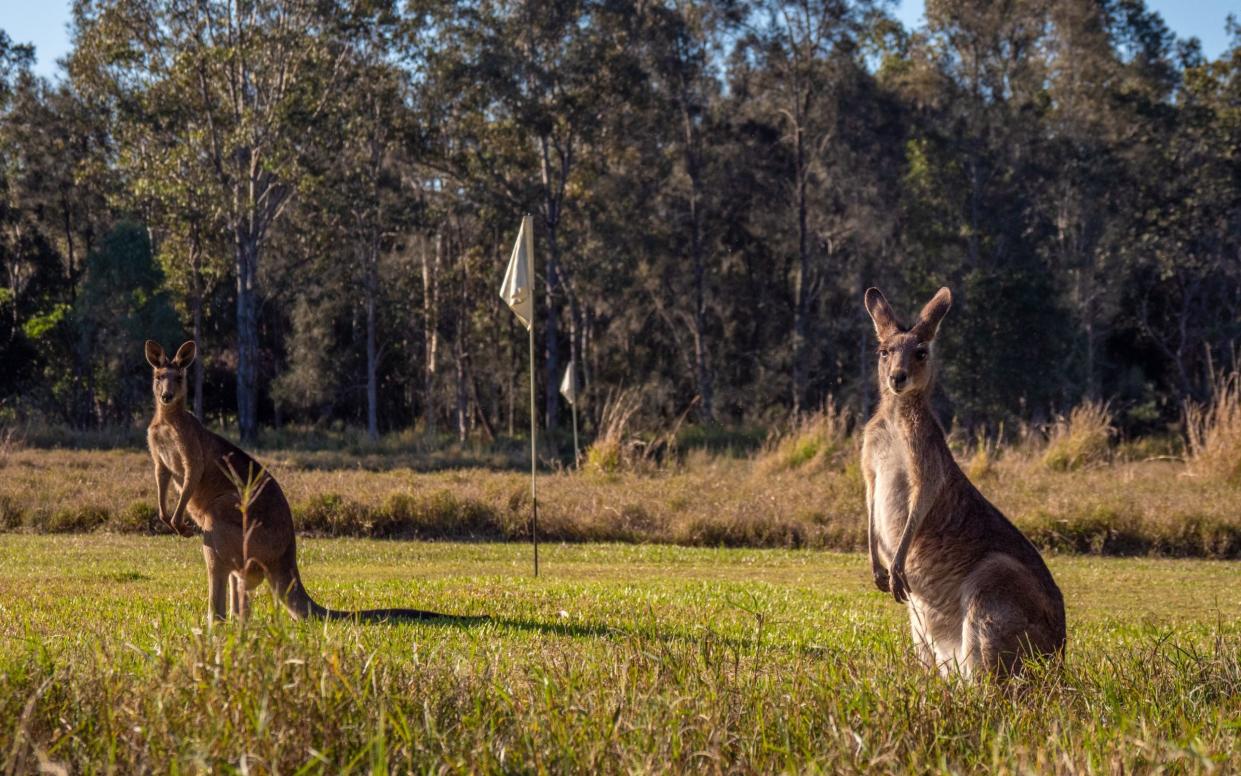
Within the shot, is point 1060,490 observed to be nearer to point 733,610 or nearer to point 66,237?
point 733,610

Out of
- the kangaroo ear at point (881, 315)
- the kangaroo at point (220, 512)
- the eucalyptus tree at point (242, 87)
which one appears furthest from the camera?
the eucalyptus tree at point (242, 87)

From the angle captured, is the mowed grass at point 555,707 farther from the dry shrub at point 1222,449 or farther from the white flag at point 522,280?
the dry shrub at point 1222,449

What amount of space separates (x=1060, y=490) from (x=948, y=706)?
11922mm

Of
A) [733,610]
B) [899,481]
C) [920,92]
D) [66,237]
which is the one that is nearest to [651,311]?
[920,92]

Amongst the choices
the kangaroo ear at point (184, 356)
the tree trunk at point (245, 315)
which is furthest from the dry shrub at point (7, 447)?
the kangaroo ear at point (184, 356)

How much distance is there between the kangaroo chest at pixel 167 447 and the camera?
6.41 metres

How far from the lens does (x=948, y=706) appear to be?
4.11 metres

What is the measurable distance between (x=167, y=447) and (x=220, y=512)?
620 millimetres

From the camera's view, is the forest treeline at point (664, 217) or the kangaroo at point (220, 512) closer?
the kangaroo at point (220, 512)

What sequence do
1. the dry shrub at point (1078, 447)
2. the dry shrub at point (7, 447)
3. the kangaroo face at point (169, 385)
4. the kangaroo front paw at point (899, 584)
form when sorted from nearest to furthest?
the kangaroo front paw at point (899, 584) < the kangaroo face at point (169, 385) < the dry shrub at point (1078, 447) < the dry shrub at point (7, 447)

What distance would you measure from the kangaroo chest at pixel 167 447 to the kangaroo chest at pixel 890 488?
3.54 meters

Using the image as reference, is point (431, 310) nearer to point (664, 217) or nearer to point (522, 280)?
point (664, 217)

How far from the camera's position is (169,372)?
22.1ft

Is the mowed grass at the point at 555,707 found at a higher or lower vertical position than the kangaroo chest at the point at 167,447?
lower
